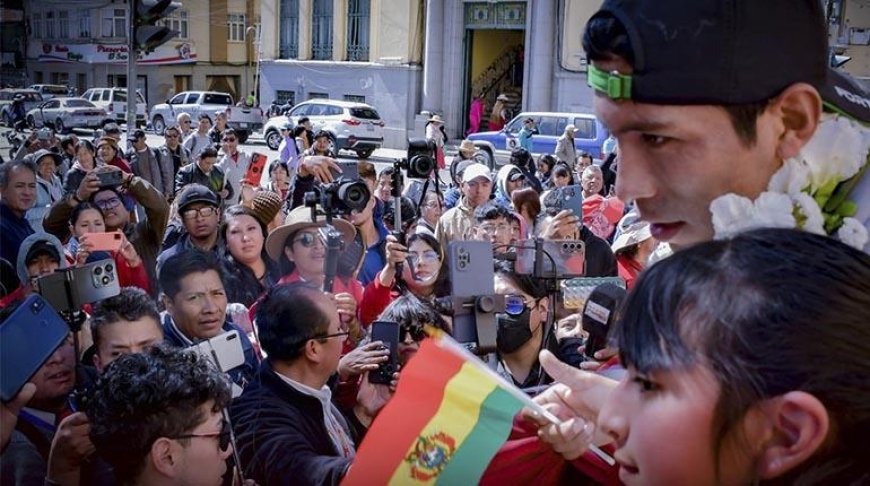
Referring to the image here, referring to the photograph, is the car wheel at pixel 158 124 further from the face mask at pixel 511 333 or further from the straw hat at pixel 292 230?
the face mask at pixel 511 333

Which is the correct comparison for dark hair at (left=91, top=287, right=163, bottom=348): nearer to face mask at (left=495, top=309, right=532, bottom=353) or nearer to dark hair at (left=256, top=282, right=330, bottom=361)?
dark hair at (left=256, top=282, right=330, bottom=361)

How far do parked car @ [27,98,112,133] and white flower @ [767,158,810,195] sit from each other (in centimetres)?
2839

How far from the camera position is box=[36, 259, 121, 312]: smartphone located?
316 centimetres

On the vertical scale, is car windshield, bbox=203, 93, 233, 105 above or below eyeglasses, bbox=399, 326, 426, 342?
above

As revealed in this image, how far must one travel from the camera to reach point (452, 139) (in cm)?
2631

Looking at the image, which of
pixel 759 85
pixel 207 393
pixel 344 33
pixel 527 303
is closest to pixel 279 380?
pixel 207 393

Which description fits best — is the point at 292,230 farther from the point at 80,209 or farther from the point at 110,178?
the point at 110,178

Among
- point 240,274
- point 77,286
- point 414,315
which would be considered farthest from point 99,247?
point 414,315

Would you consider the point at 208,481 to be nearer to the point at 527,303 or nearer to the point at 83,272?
the point at 83,272

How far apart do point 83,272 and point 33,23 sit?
147 feet

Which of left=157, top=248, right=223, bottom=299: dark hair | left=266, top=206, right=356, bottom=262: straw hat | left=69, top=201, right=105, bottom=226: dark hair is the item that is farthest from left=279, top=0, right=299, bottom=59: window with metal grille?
left=157, top=248, right=223, bottom=299: dark hair

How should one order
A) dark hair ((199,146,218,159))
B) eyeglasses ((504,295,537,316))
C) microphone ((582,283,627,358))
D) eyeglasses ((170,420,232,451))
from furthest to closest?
dark hair ((199,146,218,159)) → eyeglasses ((504,295,537,316)) → eyeglasses ((170,420,232,451)) → microphone ((582,283,627,358))

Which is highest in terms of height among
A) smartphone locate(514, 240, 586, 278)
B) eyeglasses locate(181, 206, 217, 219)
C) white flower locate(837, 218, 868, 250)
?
white flower locate(837, 218, 868, 250)

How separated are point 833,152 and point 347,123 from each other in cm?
2231
